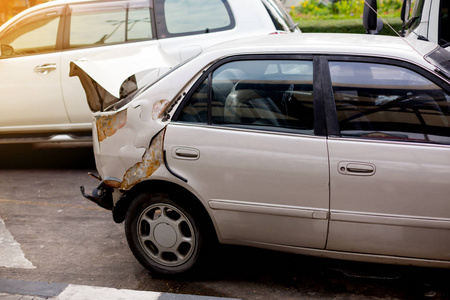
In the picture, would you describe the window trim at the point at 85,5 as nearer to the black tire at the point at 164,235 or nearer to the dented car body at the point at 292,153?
the dented car body at the point at 292,153

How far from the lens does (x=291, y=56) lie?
12.6 feet

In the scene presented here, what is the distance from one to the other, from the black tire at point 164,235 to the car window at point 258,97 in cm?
61

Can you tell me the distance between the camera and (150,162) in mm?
4020

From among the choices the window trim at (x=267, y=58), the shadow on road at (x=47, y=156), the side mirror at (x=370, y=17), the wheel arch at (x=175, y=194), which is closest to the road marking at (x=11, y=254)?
the wheel arch at (x=175, y=194)

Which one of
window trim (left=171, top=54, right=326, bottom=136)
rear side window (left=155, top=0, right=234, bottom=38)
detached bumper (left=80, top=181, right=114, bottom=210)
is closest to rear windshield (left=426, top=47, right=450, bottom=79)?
window trim (left=171, top=54, right=326, bottom=136)

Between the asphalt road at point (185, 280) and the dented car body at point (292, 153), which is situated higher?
the dented car body at point (292, 153)

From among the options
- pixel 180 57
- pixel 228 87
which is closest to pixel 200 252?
pixel 228 87

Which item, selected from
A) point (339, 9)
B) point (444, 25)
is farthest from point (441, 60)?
point (339, 9)

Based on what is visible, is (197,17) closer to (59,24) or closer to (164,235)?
(59,24)

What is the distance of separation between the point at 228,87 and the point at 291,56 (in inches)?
18.1

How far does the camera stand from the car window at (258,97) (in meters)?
3.80

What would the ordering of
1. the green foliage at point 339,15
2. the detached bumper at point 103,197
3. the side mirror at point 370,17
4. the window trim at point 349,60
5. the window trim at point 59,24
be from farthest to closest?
1. the green foliage at point 339,15
2. the window trim at point 59,24
3. the side mirror at point 370,17
4. the detached bumper at point 103,197
5. the window trim at point 349,60

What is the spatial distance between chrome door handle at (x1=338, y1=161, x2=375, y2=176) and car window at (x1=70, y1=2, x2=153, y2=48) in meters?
4.06

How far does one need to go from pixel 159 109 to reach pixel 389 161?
5.08 ft
